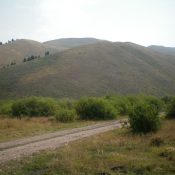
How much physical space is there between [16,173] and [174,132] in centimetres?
1212

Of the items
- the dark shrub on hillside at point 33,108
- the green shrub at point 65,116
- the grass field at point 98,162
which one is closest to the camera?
→ the grass field at point 98,162

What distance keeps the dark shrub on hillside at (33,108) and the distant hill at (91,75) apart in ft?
137

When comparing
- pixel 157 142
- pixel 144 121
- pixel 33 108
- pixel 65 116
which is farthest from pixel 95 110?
pixel 157 142

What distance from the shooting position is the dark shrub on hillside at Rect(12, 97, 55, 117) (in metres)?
41.3

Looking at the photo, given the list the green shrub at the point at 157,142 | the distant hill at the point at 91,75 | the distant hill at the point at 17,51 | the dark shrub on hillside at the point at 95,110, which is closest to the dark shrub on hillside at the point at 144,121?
the green shrub at the point at 157,142

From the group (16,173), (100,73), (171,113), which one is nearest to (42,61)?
(100,73)

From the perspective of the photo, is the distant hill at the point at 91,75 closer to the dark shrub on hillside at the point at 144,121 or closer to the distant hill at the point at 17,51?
the distant hill at the point at 17,51

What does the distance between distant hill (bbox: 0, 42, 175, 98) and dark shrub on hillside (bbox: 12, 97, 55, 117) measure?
41866mm

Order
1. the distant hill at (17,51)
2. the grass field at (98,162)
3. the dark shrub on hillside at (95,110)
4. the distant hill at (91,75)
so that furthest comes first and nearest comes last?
the distant hill at (17,51) < the distant hill at (91,75) < the dark shrub on hillside at (95,110) < the grass field at (98,162)

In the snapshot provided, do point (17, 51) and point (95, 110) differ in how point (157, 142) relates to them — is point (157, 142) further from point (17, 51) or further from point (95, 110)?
point (17, 51)

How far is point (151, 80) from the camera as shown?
107 m

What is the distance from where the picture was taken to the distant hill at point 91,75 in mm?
90812

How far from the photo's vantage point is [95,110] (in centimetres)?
3828

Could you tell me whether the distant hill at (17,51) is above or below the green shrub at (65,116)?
above
